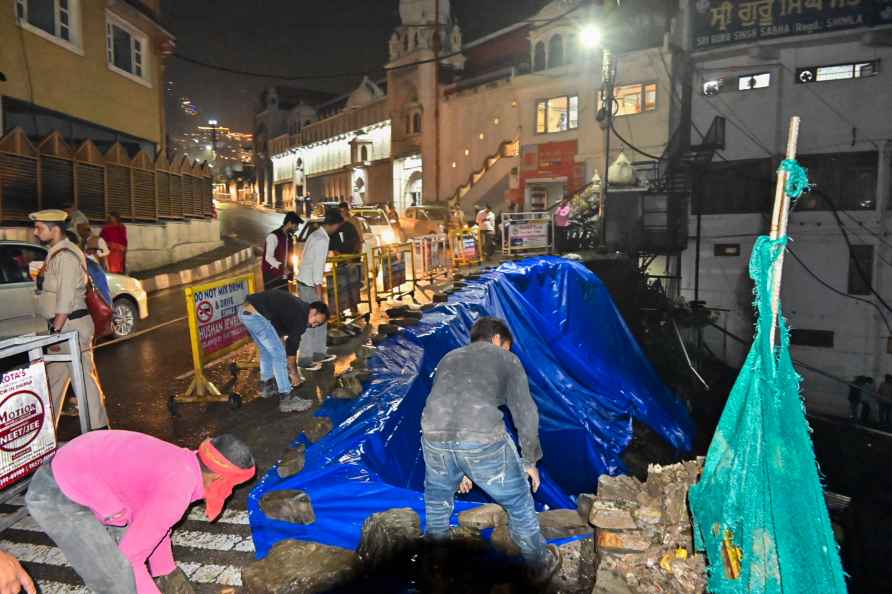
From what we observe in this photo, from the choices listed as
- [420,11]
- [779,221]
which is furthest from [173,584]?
[420,11]

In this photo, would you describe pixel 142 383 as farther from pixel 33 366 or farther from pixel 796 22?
pixel 796 22

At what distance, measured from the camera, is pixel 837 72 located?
19.5 metres

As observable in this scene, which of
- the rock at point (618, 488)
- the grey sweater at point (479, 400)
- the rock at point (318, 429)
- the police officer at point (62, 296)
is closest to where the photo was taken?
the grey sweater at point (479, 400)

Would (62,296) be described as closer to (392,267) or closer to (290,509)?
(290,509)

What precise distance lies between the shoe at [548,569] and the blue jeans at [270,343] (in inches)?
133

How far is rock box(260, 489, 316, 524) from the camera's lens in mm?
3770

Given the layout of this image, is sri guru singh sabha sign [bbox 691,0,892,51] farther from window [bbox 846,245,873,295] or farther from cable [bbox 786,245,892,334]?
cable [bbox 786,245,892,334]

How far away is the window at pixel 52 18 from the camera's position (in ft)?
44.8

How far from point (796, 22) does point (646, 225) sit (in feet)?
30.2

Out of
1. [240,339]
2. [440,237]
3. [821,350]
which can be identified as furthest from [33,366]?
[821,350]

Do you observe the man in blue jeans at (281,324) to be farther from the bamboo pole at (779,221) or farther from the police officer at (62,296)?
the bamboo pole at (779,221)

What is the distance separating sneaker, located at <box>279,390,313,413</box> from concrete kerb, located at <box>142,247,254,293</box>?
403 inches

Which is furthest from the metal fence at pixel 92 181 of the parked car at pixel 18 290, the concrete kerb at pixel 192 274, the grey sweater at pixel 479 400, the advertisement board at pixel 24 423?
the grey sweater at pixel 479 400

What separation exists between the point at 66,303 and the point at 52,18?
14.3m
